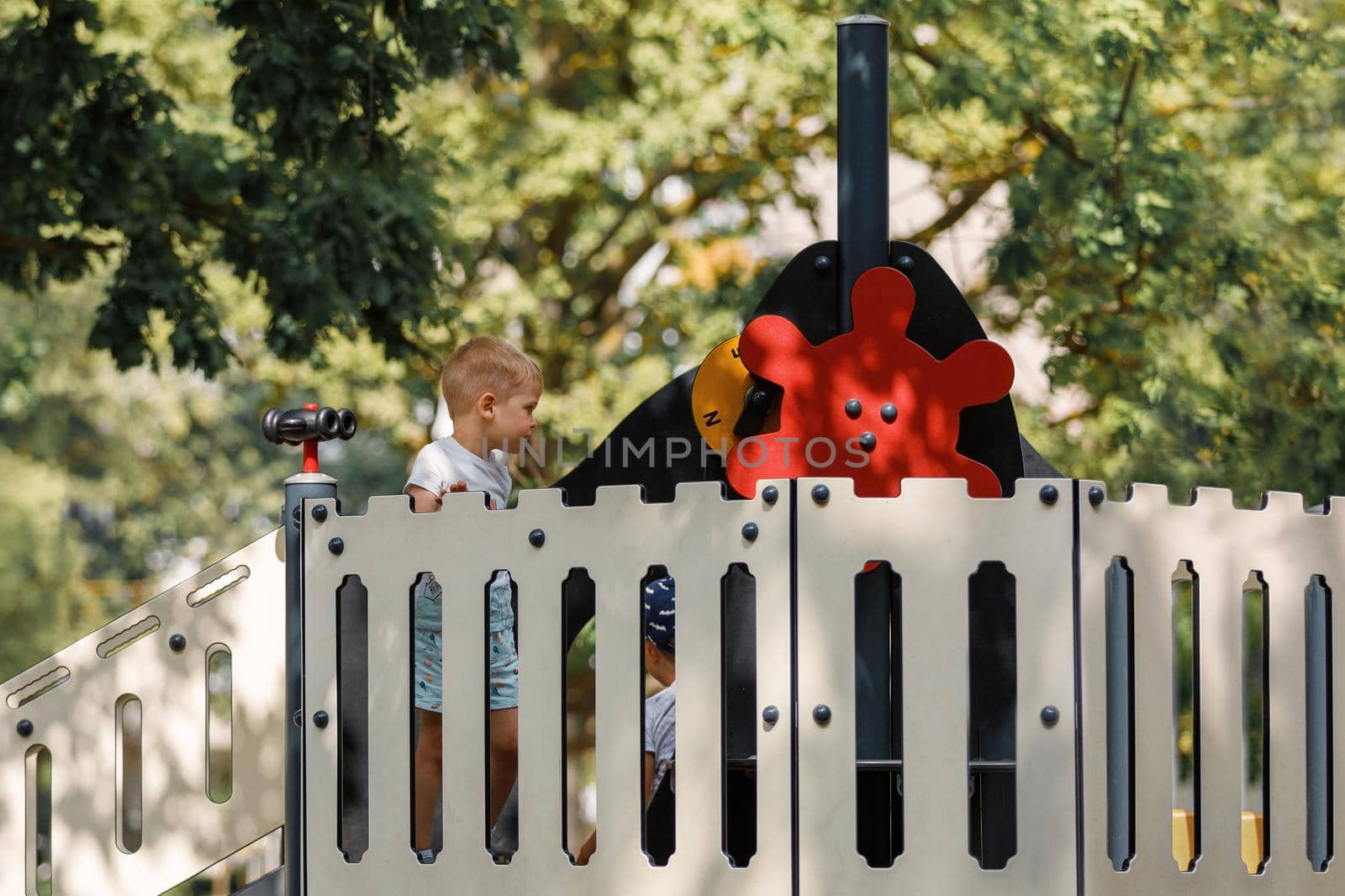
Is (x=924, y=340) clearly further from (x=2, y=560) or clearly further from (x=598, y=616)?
(x=2, y=560)

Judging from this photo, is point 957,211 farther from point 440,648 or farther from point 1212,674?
point 1212,674

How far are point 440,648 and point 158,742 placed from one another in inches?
33.5

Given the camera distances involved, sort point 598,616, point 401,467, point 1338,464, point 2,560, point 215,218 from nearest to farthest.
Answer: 1. point 598,616
2. point 215,218
3. point 1338,464
4. point 2,560
5. point 401,467

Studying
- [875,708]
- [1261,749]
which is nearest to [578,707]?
[1261,749]

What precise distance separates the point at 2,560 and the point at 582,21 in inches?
488

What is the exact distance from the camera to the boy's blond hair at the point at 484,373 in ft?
15.4

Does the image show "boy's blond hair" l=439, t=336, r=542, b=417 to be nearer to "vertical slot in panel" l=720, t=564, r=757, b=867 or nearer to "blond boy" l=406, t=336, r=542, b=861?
"blond boy" l=406, t=336, r=542, b=861

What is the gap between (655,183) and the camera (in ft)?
49.2

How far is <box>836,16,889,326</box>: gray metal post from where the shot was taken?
16.1 ft

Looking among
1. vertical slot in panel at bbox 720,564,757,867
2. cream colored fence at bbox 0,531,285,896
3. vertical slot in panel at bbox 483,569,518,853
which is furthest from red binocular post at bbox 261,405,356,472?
vertical slot in panel at bbox 720,564,757,867

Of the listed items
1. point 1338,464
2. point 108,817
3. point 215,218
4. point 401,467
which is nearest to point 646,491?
point 108,817

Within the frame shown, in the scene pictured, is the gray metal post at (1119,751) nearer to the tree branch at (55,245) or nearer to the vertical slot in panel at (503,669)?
the vertical slot in panel at (503,669)

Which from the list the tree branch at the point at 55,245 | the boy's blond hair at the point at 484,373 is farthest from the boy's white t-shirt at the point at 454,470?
the tree branch at the point at 55,245

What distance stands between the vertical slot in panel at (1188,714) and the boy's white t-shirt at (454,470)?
1.87 m
